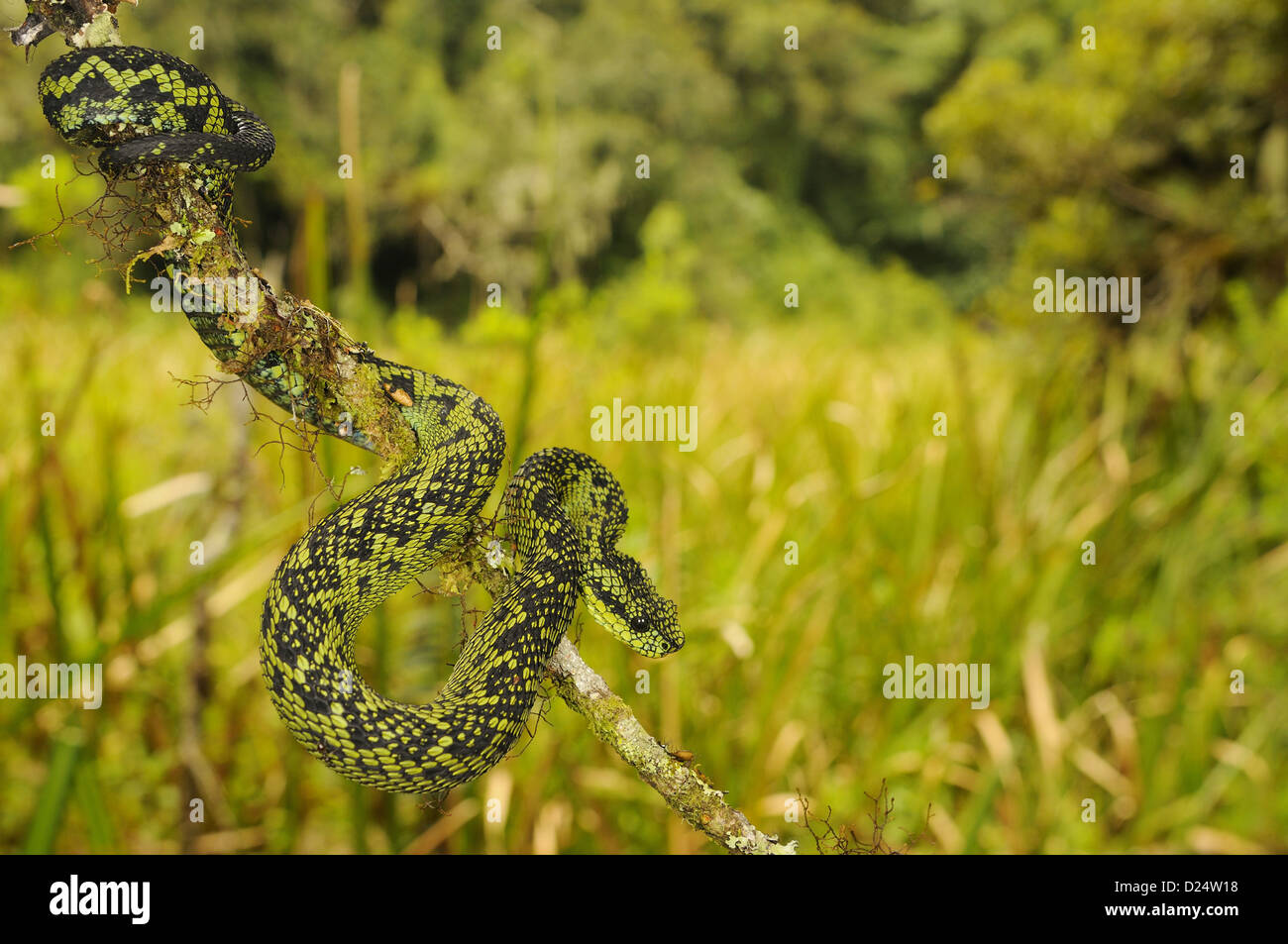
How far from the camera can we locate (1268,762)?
16.8 ft

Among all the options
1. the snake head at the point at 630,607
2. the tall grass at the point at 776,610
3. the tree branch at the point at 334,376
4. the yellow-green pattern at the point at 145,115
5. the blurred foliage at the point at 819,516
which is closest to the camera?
the tree branch at the point at 334,376

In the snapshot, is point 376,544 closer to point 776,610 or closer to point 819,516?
point 776,610

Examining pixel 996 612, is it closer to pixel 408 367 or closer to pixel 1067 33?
pixel 408 367

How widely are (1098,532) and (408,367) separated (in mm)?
5985

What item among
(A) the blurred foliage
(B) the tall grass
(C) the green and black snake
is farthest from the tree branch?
(B) the tall grass

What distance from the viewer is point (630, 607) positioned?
3.59 feet

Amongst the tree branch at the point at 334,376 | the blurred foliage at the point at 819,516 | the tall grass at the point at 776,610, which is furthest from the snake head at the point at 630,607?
the tall grass at the point at 776,610

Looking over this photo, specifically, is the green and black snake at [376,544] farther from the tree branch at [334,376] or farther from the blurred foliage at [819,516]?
the blurred foliage at [819,516]

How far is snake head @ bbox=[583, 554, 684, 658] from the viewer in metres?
1.04

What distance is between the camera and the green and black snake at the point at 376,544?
78 centimetres

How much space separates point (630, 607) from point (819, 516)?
4.74 meters

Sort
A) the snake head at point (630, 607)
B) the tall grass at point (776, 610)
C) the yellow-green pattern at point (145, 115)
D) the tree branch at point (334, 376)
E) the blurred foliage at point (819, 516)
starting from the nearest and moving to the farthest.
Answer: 1. the tree branch at point (334, 376)
2. the yellow-green pattern at point (145, 115)
3. the snake head at point (630, 607)
4. the blurred foliage at point (819, 516)
5. the tall grass at point (776, 610)

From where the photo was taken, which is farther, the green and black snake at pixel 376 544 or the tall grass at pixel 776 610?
the tall grass at pixel 776 610

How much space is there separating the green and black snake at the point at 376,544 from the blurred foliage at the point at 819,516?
0.15 m
